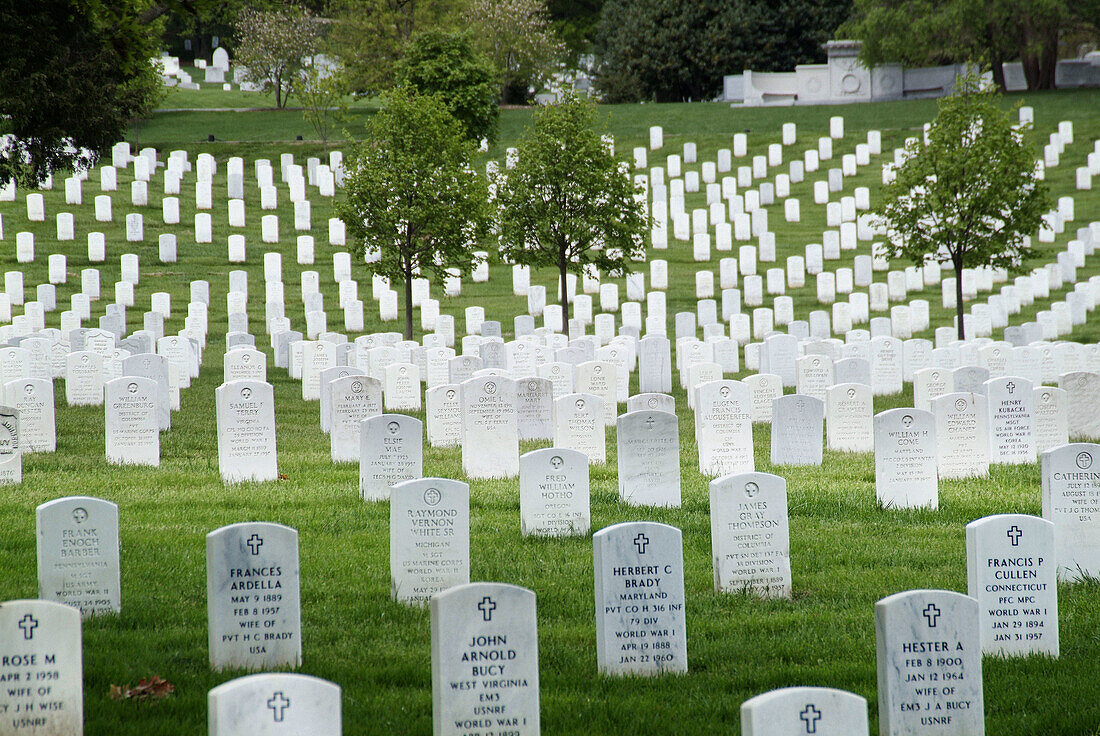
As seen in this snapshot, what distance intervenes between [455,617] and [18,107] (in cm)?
914

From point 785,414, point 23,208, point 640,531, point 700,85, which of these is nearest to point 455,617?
point 640,531

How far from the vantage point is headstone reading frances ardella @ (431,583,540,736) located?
4.63 meters

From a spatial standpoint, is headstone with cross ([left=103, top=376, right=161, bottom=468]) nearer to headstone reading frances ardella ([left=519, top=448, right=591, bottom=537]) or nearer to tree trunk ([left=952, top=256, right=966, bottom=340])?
headstone reading frances ardella ([left=519, top=448, right=591, bottom=537])

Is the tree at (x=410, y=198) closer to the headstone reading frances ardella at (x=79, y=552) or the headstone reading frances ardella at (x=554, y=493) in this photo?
the headstone reading frances ardella at (x=554, y=493)

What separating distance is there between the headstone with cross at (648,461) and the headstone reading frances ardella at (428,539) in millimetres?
2734

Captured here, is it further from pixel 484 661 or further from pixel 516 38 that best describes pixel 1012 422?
pixel 516 38

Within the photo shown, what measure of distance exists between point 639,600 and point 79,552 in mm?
3120

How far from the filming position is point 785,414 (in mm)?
11438

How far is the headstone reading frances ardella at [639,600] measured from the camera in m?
5.60

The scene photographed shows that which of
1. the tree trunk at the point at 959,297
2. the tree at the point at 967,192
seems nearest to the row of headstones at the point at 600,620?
the tree trunk at the point at 959,297

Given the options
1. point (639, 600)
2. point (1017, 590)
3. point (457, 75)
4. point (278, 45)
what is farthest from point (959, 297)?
point (278, 45)

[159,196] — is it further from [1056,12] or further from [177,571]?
[1056,12]

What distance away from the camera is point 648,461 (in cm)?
942

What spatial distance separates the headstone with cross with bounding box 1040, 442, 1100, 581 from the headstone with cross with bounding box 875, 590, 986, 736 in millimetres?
3052
